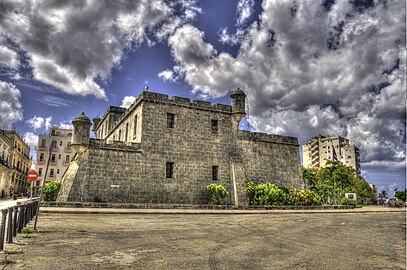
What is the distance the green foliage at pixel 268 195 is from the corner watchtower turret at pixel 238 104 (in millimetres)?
5875

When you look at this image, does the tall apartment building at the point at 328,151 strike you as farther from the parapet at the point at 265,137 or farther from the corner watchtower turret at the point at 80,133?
the corner watchtower turret at the point at 80,133

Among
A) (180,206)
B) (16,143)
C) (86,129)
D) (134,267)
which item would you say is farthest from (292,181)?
(16,143)

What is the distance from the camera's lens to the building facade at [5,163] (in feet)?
141

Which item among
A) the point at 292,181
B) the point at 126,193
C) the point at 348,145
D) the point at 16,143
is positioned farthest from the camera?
the point at 348,145

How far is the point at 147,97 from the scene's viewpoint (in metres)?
22.5

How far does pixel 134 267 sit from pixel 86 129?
16.9 meters

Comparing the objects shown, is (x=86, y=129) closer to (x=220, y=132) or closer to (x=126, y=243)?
(x=220, y=132)

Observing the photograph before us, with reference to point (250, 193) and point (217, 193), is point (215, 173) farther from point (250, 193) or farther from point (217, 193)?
point (250, 193)

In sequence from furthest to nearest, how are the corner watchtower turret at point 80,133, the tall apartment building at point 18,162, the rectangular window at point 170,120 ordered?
the tall apartment building at point 18,162 → the rectangular window at point 170,120 → the corner watchtower turret at point 80,133

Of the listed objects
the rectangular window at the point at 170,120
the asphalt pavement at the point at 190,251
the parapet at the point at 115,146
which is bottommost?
the asphalt pavement at the point at 190,251

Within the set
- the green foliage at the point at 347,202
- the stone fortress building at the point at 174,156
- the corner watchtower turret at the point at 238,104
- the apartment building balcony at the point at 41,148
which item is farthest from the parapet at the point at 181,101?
the apartment building balcony at the point at 41,148

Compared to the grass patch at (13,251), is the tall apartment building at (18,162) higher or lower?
higher

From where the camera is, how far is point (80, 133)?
65.7ft

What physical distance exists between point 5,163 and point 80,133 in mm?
31886
